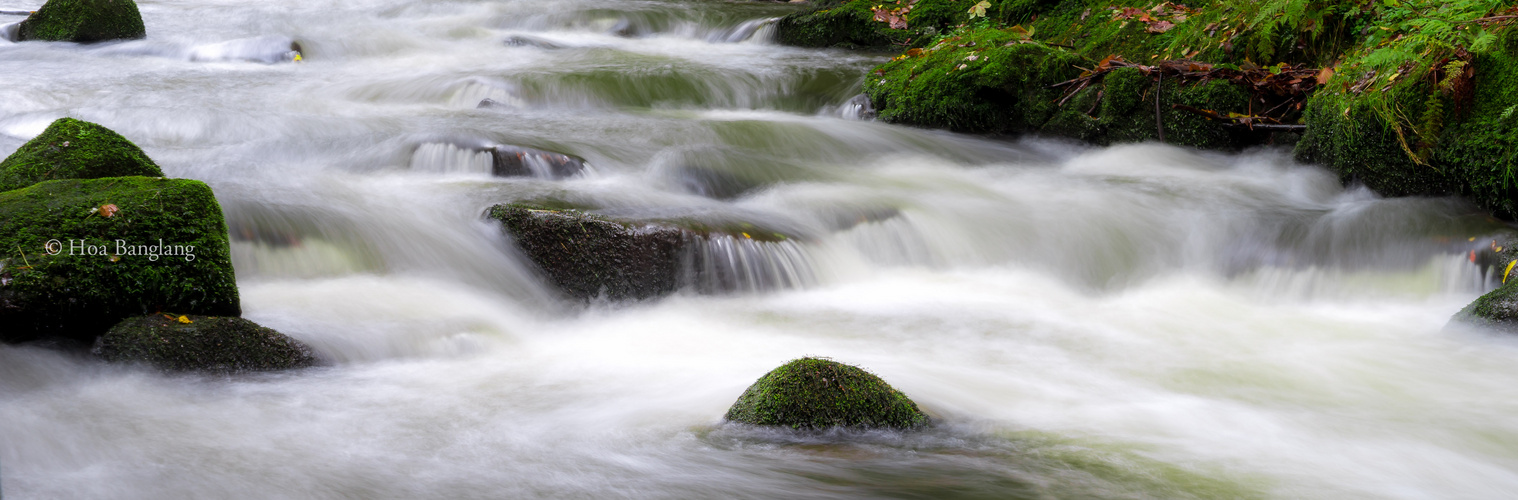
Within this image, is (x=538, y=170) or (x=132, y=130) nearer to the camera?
(x=538, y=170)

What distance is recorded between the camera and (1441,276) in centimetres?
545

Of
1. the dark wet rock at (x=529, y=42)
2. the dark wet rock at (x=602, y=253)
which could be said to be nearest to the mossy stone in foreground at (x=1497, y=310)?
the dark wet rock at (x=602, y=253)

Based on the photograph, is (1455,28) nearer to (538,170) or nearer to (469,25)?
(538,170)

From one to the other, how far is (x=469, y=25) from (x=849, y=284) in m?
9.40

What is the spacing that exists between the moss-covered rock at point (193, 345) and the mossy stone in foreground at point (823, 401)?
188 centimetres

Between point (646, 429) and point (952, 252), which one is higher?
point (952, 252)

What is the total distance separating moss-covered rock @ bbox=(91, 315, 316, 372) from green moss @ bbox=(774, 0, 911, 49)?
8.87 m

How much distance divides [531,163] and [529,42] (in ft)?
19.4

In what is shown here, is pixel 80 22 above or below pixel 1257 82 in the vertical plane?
above

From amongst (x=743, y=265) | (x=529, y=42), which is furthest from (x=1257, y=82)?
(x=529, y=42)

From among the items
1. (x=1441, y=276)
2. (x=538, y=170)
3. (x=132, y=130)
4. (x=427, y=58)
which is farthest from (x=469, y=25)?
(x=1441, y=276)

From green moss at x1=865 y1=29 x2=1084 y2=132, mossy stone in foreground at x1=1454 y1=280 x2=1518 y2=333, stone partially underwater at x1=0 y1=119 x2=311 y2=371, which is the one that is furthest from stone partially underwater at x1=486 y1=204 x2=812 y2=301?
green moss at x1=865 y1=29 x2=1084 y2=132

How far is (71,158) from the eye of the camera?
15.4ft

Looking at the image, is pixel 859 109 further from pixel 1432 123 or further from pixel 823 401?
pixel 823 401
